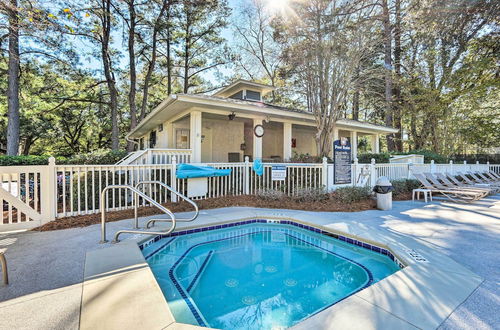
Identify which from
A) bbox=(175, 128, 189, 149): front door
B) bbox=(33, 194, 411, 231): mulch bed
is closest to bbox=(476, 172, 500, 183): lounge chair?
bbox=(33, 194, 411, 231): mulch bed

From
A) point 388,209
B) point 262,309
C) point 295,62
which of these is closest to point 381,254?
point 262,309

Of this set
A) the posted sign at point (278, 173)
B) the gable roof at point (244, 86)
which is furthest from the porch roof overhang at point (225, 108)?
the posted sign at point (278, 173)

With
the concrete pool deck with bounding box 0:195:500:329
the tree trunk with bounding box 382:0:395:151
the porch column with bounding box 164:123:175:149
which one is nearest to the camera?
the concrete pool deck with bounding box 0:195:500:329

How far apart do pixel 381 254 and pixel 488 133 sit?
20.6 meters

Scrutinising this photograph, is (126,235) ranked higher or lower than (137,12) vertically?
lower

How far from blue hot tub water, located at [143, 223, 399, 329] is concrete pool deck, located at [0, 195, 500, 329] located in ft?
1.81

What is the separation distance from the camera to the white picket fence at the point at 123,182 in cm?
461

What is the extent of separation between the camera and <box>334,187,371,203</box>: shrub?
713 cm

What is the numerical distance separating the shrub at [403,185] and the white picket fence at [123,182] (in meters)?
0.38

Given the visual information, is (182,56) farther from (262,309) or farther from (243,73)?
(262,309)

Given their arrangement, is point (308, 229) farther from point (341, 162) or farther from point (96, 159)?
point (96, 159)

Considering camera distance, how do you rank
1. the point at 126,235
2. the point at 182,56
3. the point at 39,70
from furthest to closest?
the point at 182,56
the point at 39,70
the point at 126,235

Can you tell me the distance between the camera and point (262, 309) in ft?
8.03

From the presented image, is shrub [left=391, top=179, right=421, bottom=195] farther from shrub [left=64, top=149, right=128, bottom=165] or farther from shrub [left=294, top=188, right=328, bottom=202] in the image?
shrub [left=64, top=149, right=128, bottom=165]
